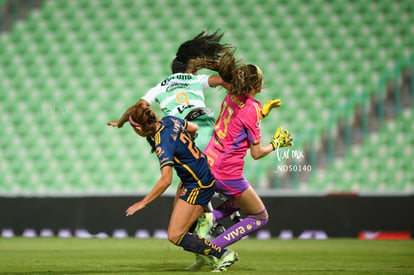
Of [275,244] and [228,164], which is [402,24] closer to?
[275,244]

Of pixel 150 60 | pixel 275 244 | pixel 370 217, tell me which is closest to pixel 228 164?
pixel 275 244

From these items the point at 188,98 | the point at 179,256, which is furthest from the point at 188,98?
the point at 179,256

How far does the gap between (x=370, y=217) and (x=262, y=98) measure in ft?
11.0

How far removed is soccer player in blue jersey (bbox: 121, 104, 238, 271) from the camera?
5.30 meters

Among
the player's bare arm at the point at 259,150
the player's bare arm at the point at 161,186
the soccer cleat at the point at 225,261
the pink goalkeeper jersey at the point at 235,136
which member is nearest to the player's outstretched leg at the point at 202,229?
the soccer cleat at the point at 225,261

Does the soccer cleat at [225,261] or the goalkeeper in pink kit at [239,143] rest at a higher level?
the goalkeeper in pink kit at [239,143]

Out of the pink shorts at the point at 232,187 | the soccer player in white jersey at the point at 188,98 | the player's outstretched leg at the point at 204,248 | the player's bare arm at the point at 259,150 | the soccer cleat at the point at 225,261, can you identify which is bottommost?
the soccer cleat at the point at 225,261

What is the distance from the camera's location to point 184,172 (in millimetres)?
5441

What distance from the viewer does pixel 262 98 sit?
12227mm

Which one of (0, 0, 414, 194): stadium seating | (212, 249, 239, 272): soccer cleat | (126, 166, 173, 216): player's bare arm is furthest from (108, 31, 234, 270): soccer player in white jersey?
(0, 0, 414, 194): stadium seating

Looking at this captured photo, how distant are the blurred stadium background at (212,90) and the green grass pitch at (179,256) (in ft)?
6.45

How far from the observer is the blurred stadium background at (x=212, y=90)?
1140 cm

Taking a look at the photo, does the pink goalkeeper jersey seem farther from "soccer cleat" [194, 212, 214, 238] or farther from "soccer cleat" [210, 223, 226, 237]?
"soccer cleat" [210, 223, 226, 237]

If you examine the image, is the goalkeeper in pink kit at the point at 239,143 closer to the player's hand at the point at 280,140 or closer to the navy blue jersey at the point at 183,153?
the player's hand at the point at 280,140
